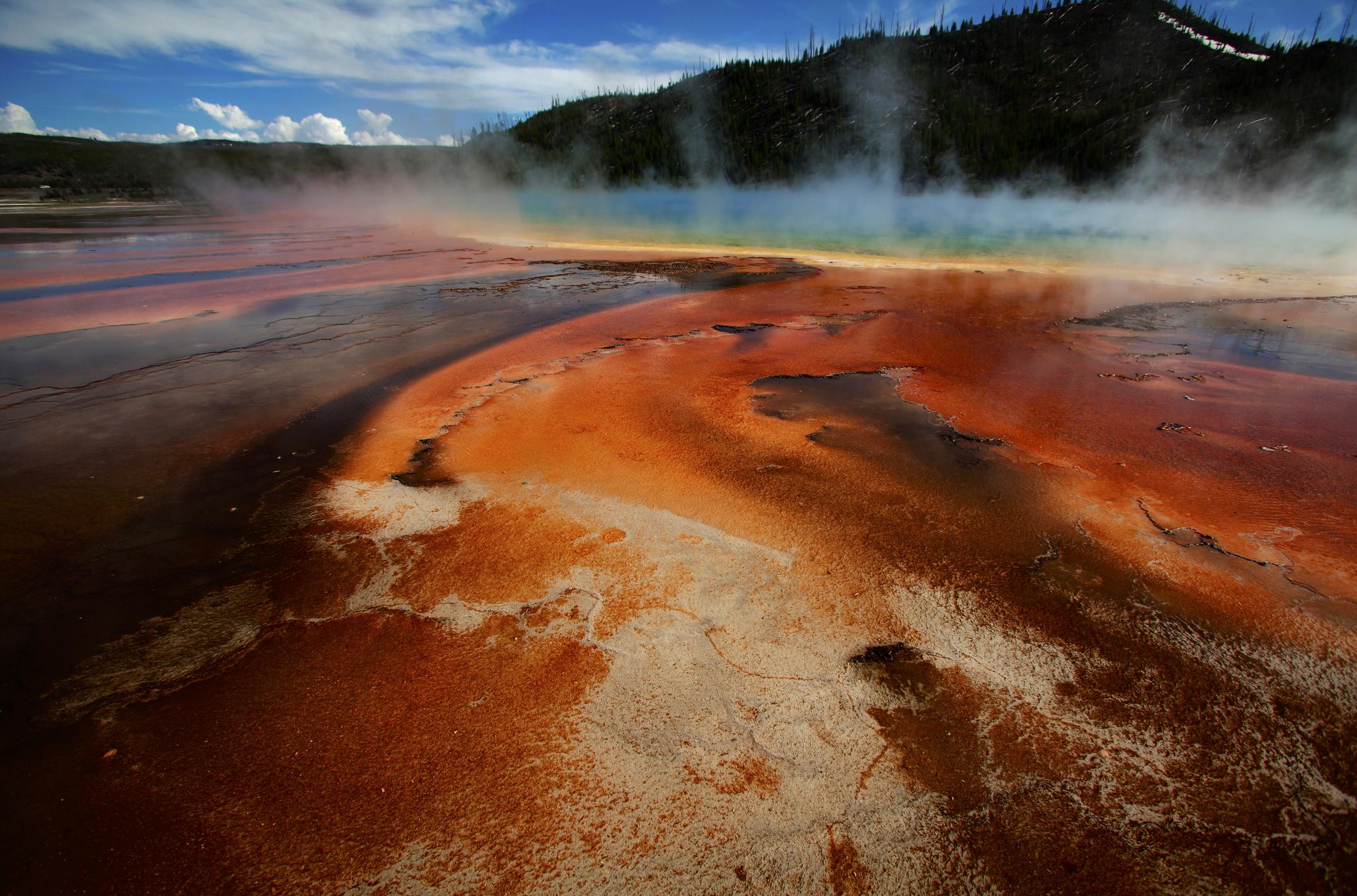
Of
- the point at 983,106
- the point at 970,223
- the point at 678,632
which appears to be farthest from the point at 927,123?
the point at 678,632

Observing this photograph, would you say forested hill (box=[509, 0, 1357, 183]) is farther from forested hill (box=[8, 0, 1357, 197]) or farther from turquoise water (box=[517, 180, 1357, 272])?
turquoise water (box=[517, 180, 1357, 272])

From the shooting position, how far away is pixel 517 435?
4523 mm

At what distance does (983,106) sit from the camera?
2731 inches

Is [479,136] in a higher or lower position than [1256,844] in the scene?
higher

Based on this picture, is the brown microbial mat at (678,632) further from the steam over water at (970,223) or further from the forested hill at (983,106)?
the forested hill at (983,106)

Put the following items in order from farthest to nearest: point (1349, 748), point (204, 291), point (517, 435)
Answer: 1. point (204, 291)
2. point (517, 435)
3. point (1349, 748)

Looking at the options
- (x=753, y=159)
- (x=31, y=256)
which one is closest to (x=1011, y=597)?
(x=31, y=256)

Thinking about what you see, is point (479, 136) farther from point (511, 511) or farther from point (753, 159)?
point (511, 511)

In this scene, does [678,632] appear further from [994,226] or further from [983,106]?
[983,106]

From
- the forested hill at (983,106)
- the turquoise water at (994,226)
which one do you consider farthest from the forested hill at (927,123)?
the turquoise water at (994,226)

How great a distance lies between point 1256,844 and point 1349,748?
0.66 metres

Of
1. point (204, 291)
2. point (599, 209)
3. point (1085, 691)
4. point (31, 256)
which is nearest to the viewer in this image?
point (1085, 691)

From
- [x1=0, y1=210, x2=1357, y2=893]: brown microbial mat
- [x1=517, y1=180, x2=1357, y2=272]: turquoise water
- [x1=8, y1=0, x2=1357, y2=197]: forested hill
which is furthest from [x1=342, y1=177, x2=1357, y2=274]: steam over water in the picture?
[x1=0, y1=210, x2=1357, y2=893]: brown microbial mat

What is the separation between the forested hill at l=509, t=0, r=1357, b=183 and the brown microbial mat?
5523 centimetres
